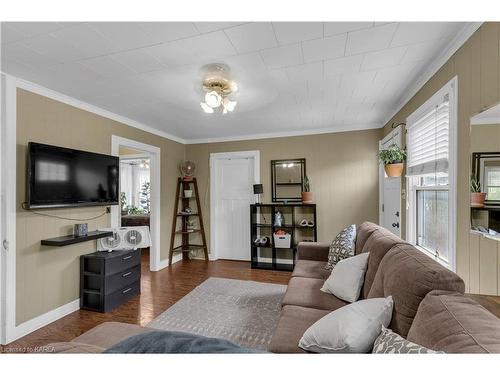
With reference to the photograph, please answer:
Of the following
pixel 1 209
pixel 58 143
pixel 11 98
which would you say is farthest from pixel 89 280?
pixel 11 98

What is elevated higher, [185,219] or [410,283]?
[410,283]

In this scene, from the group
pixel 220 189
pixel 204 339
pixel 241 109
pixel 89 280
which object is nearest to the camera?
pixel 204 339

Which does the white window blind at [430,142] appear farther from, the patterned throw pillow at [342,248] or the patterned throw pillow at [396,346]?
the patterned throw pillow at [396,346]

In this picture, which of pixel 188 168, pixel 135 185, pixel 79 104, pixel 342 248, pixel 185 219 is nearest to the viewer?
pixel 342 248

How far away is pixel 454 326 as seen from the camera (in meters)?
0.75

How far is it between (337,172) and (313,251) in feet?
5.66

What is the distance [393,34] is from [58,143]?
3236 millimetres

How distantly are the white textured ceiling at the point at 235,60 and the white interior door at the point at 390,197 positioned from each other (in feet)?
1.50

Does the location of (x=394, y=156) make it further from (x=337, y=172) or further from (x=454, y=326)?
(x=454, y=326)

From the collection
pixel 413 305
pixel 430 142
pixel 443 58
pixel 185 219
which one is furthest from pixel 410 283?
pixel 185 219

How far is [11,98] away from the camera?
6.82ft

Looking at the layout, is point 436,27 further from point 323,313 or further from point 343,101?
point 323,313

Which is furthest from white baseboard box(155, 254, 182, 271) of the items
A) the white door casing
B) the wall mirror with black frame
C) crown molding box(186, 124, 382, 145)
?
the wall mirror with black frame

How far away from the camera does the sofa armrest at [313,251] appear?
2867 mm
